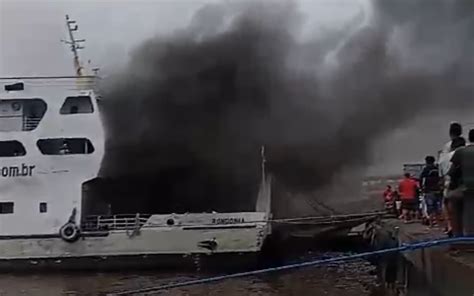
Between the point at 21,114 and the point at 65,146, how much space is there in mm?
2166

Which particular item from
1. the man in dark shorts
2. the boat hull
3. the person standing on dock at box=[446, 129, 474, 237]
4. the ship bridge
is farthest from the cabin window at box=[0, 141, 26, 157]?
the person standing on dock at box=[446, 129, 474, 237]

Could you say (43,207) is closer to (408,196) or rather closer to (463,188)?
(408,196)

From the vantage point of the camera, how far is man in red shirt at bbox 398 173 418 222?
1814cm

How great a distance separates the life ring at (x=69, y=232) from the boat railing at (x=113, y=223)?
438mm

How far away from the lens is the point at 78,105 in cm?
2667

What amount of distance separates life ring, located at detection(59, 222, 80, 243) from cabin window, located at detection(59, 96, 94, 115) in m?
4.34

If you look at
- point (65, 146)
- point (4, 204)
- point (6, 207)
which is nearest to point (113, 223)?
point (65, 146)

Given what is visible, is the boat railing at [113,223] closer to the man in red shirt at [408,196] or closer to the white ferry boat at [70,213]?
the white ferry boat at [70,213]

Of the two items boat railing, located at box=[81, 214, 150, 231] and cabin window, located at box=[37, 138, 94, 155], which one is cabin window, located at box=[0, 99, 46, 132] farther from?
boat railing, located at box=[81, 214, 150, 231]

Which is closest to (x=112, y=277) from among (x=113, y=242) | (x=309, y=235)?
(x=113, y=242)

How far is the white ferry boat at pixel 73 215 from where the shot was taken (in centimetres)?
2394

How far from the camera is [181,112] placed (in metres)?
28.9

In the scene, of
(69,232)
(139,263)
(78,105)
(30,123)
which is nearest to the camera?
(139,263)

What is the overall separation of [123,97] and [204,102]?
10.8 ft
